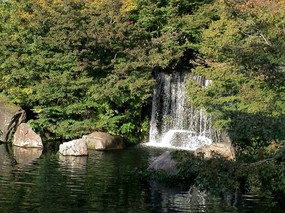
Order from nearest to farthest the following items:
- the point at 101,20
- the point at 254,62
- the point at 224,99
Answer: the point at 254,62 → the point at 224,99 → the point at 101,20

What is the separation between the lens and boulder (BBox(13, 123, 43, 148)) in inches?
1289

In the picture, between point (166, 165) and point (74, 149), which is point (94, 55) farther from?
point (166, 165)

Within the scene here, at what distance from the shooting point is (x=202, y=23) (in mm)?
36844

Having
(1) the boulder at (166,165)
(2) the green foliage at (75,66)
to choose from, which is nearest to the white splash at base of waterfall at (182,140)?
(2) the green foliage at (75,66)

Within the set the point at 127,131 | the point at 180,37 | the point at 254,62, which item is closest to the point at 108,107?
the point at 127,131

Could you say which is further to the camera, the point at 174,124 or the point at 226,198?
the point at 174,124

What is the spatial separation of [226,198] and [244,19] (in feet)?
45.2

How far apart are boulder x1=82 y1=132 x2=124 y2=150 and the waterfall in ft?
10.2

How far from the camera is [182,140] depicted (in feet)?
115

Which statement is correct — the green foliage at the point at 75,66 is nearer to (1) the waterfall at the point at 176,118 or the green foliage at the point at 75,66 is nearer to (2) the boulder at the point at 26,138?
(1) the waterfall at the point at 176,118

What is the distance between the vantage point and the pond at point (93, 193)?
15.6 metres

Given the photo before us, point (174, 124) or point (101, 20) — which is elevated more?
point (101, 20)

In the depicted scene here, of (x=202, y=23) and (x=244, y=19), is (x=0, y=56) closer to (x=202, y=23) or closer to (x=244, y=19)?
(x=202, y=23)

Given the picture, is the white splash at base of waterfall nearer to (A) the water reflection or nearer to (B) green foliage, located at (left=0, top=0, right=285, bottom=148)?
(B) green foliage, located at (left=0, top=0, right=285, bottom=148)
